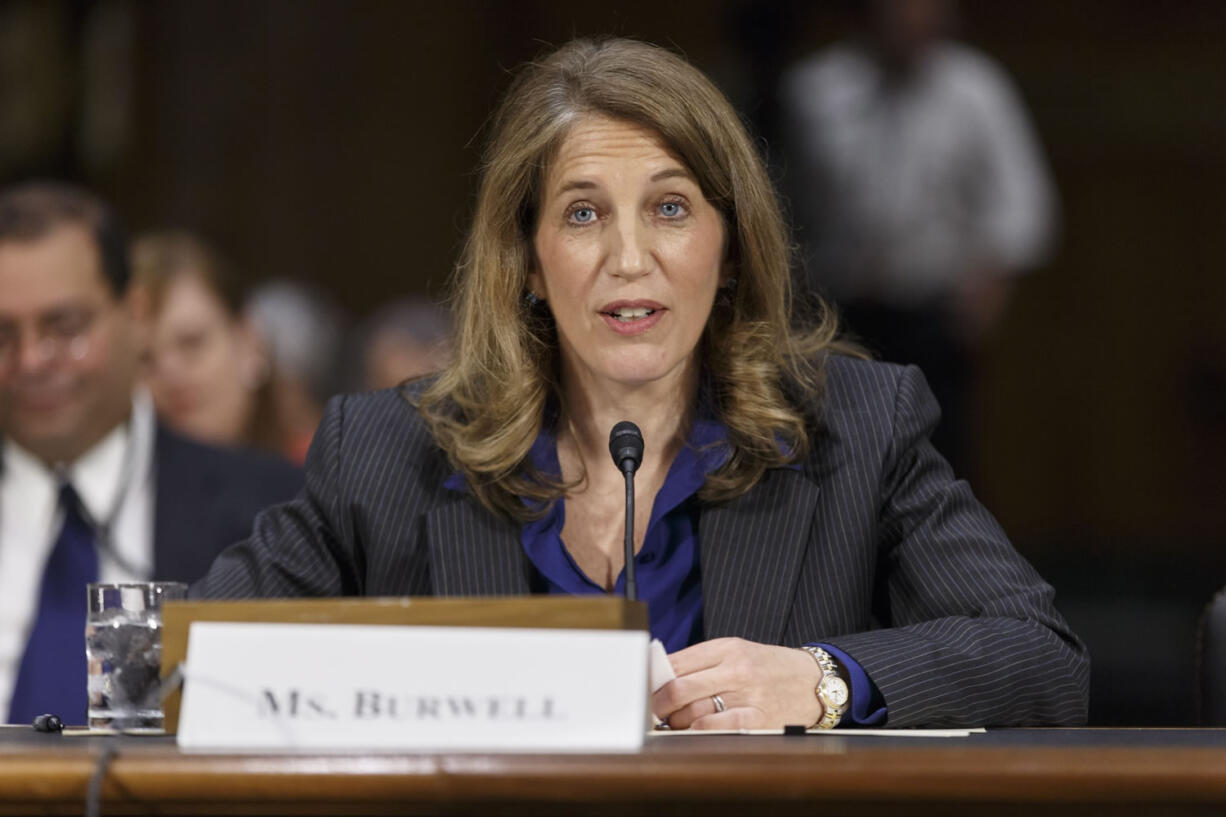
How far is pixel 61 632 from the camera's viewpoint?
3348 mm

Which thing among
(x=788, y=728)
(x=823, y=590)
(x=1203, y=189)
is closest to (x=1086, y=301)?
(x=1203, y=189)

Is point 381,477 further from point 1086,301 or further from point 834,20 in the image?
point 1086,301

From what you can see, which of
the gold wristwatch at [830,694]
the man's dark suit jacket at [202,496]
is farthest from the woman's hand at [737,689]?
the man's dark suit jacket at [202,496]

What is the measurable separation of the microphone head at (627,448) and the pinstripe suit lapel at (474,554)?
1.13 ft

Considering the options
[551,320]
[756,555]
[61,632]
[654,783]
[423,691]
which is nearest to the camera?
[654,783]

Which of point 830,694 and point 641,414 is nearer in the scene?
point 830,694

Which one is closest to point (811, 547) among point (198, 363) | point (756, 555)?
point (756, 555)

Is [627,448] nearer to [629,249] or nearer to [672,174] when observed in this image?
[629,249]

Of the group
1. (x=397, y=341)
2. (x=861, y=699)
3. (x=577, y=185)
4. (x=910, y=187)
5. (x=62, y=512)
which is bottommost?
(x=861, y=699)

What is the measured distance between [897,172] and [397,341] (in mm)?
1772

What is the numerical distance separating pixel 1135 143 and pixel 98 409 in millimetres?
3786

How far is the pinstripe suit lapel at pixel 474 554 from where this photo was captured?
87.1 inches

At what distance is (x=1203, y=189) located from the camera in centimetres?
577

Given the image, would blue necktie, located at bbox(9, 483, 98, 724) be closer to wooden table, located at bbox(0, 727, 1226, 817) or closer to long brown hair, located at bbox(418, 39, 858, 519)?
long brown hair, located at bbox(418, 39, 858, 519)
